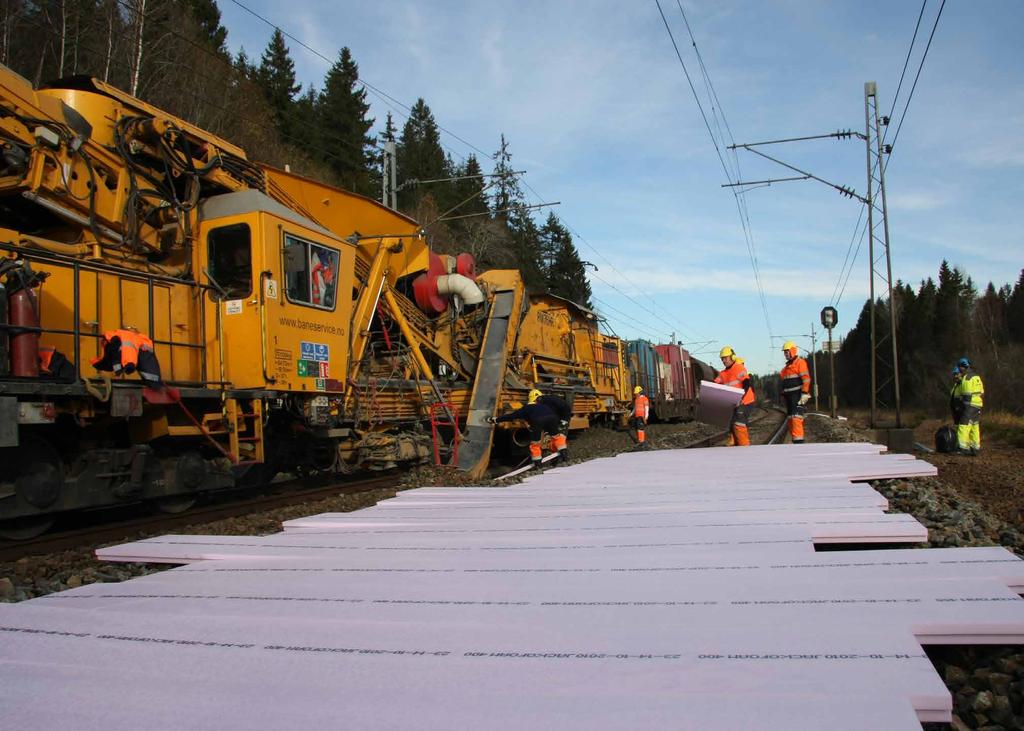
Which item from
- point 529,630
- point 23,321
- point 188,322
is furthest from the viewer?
point 188,322

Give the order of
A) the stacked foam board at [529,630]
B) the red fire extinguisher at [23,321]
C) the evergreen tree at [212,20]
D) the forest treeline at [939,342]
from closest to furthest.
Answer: the stacked foam board at [529,630], the red fire extinguisher at [23,321], the evergreen tree at [212,20], the forest treeline at [939,342]


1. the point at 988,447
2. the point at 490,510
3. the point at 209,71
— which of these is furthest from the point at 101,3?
the point at 988,447

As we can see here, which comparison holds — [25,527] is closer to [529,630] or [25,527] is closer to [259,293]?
[259,293]

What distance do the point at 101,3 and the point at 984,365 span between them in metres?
47.4

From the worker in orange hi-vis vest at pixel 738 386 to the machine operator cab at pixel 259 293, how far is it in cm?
638

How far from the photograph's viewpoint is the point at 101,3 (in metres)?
19.9

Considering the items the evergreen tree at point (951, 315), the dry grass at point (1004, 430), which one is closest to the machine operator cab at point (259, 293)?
the dry grass at point (1004, 430)

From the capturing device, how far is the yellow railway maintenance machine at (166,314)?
5.73 meters

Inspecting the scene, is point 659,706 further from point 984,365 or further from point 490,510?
point 984,365

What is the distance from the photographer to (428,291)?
11086mm

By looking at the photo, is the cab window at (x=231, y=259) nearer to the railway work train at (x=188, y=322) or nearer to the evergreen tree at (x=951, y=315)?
the railway work train at (x=188, y=322)

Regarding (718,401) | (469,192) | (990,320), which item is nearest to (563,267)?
(469,192)

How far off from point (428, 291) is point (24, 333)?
634 cm

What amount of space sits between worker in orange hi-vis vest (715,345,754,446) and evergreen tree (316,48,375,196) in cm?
3528
